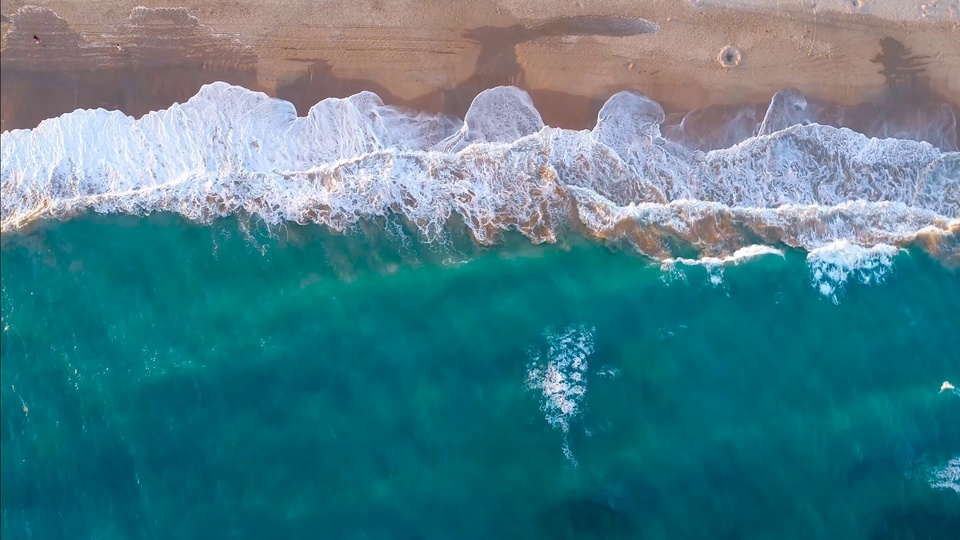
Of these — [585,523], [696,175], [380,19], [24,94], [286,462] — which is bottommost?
[585,523]

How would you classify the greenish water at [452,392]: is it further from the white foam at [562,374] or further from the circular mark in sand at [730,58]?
the circular mark in sand at [730,58]

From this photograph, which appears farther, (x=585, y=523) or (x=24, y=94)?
(x=24, y=94)

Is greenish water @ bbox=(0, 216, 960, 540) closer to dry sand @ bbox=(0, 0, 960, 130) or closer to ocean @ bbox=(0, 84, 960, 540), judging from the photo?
ocean @ bbox=(0, 84, 960, 540)

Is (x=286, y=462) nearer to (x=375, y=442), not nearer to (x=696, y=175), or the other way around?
(x=375, y=442)

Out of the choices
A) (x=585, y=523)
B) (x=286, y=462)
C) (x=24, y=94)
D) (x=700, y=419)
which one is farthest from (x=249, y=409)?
(x=700, y=419)

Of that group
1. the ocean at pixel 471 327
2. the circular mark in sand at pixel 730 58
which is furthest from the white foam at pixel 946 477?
the circular mark in sand at pixel 730 58

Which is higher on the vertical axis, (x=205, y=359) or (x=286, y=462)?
(x=205, y=359)

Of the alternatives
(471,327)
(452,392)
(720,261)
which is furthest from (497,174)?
(720,261)
